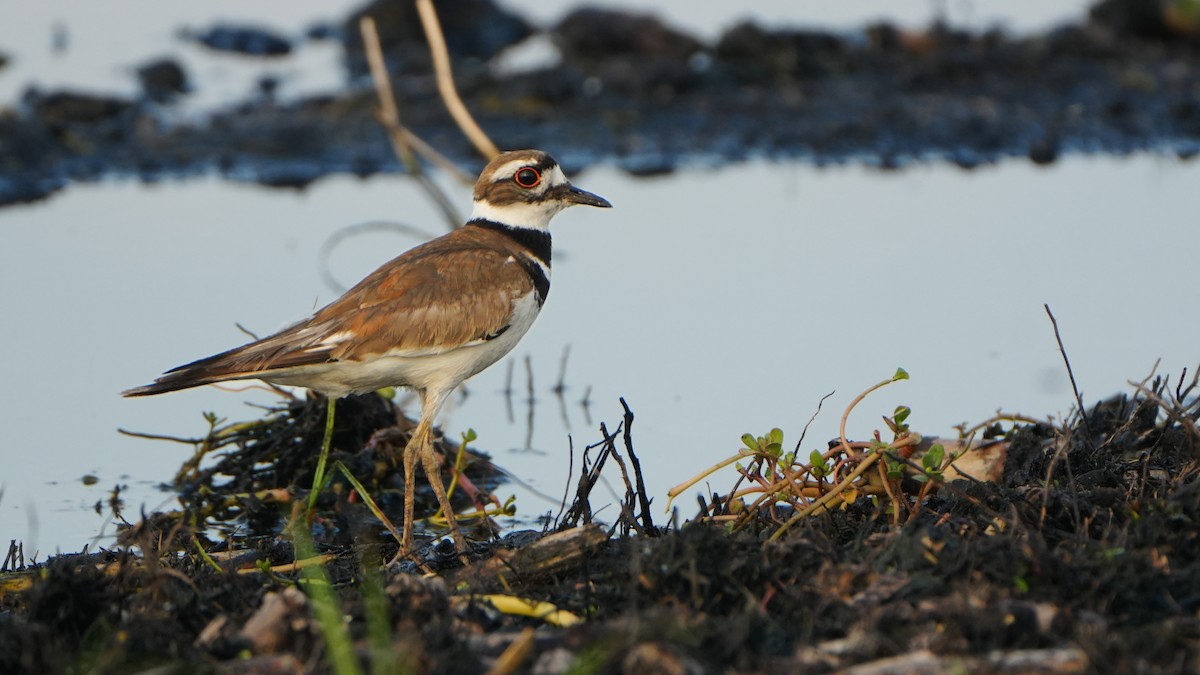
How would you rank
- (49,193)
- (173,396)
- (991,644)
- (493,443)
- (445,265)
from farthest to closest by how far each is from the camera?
1. (49,193)
2. (173,396)
3. (493,443)
4. (445,265)
5. (991,644)

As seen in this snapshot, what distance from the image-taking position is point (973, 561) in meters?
3.93

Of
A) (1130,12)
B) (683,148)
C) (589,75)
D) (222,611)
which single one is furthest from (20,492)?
(1130,12)

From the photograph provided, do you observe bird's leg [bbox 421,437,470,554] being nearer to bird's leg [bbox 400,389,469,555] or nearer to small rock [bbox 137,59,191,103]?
bird's leg [bbox 400,389,469,555]

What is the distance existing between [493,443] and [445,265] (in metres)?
1.36

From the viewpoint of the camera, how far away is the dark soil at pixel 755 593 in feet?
11.5

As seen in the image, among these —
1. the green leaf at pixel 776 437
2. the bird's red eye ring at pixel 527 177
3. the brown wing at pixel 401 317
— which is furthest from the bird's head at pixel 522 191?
the green leaf at pixel 776 437

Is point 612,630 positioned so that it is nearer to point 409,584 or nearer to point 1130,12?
point 409,584

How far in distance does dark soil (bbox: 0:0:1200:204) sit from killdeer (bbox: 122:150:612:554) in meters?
5.38

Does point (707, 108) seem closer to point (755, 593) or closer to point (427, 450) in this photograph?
point (427, 450)

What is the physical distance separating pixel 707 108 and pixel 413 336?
23.8 feet

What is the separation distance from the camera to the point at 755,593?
400 centimetres

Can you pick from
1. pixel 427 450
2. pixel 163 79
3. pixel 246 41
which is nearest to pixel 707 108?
pixel 163 79

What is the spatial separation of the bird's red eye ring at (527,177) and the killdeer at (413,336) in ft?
1.13

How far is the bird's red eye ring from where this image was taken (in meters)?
6.49
